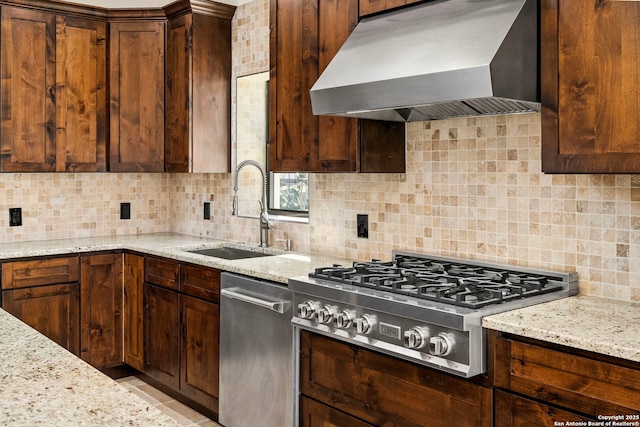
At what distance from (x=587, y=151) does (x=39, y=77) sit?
11.0ft

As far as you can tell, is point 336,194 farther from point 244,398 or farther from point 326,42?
point 244,398

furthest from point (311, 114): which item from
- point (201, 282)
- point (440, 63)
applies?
point (201, 282)

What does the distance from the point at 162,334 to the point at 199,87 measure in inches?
63.4

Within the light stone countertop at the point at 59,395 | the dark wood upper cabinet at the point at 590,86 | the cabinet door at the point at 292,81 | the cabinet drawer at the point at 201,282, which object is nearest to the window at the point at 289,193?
the cabinet door at the point at 292,81

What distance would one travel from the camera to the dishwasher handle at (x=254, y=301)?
2.79m

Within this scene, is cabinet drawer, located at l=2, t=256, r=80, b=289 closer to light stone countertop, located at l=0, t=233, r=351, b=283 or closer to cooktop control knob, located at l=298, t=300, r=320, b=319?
light stone countertop, located at l=0, t=233, r=351, b=283

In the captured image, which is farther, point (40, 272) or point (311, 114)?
point (40, 272)

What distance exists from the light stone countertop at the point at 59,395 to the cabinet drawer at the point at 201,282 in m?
1.67

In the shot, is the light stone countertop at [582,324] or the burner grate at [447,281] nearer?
the light stone countertop at [582,324]

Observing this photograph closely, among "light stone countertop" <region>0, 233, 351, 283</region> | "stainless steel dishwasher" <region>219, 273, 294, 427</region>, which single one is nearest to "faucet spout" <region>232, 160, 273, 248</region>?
"light stone countertop" <region>0, 233, 351, 283</region>

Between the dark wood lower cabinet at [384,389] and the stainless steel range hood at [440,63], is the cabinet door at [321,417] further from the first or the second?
the stainless steel range hood at [440,63]

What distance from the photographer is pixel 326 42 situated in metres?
2.96

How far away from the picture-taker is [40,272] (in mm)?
3742

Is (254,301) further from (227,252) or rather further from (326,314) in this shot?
(227,252)
